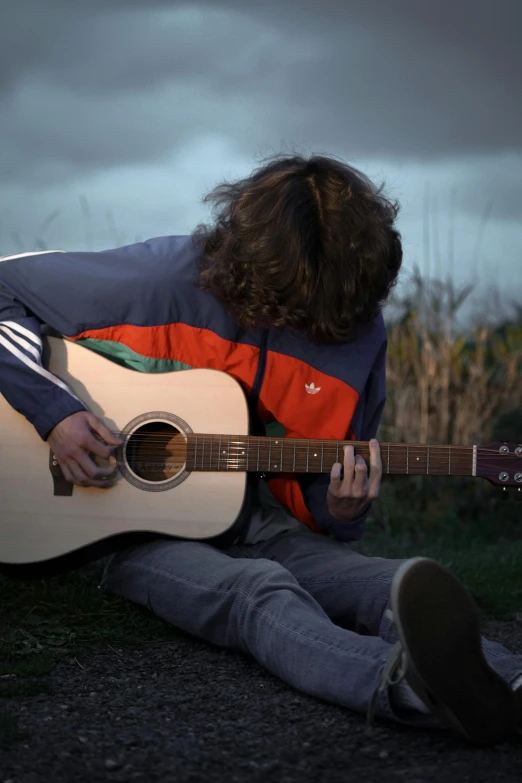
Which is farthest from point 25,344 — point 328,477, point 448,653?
point 448,653

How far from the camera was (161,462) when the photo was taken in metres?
3.00

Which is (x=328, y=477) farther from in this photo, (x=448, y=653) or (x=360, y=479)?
(x=448, y=653)

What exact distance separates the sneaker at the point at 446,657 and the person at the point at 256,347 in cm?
61

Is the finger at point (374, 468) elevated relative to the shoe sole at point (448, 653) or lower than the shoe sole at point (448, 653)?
elevated

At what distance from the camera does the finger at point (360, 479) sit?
2.86 metres

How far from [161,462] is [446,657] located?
1.32m

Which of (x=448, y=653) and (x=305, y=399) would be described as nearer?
(x=448, y=653)

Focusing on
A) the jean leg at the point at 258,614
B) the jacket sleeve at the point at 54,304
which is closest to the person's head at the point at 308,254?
the jacket sleeve at the point at 54,304

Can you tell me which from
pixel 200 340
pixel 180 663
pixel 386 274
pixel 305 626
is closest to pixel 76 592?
pixel 180 663

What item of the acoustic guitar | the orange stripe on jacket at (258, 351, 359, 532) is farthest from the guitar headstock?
the orange stripe on jacket at (258, 351, 359, 532)

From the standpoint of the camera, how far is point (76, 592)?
3.21 metres

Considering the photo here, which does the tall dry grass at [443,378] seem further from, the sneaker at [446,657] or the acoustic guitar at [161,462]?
the sneaker at [446,657]

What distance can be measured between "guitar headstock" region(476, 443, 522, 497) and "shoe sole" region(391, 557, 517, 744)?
40.8 inches

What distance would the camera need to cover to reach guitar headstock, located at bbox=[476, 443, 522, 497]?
2.96 metres
